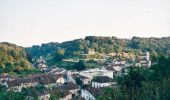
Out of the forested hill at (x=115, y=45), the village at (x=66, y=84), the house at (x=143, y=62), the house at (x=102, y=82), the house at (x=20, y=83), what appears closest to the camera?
the village at (x=66, y=84)

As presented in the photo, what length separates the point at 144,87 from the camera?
2642 centimetres

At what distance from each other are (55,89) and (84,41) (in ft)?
138

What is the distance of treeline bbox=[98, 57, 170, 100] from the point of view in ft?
Result: 81.7

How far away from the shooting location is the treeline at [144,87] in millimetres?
24906

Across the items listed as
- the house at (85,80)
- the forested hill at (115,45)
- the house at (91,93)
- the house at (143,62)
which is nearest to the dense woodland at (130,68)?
the forested hill at (115,45)

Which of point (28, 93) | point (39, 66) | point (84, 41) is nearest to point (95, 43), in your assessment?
point (84, 41)

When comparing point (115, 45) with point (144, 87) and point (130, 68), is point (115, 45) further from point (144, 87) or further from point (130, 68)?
point (144, 87)

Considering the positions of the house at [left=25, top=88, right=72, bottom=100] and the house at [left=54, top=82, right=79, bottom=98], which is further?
the house at [left=54, top=82, right=79, bottom=98]

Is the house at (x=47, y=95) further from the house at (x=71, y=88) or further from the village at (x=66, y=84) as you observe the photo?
the house at (x=71, y=88)

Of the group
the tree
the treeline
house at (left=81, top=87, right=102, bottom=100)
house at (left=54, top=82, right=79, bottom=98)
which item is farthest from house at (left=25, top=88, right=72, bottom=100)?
the tree

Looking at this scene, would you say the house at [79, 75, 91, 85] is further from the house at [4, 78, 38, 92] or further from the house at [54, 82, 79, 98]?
the house at [54, 82, 79, 98]

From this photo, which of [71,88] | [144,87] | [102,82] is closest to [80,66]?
[102,82]

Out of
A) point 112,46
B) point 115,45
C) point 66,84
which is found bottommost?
point 66,84

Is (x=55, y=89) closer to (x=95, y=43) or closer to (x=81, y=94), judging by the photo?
(x=81, y=94)
